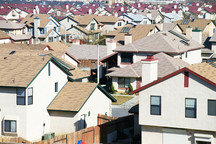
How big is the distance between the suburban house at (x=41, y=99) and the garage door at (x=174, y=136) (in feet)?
25.5

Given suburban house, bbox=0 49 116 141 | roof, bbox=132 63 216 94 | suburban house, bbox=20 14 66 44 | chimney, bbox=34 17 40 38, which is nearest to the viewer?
roof, bbox=132 63 216 94

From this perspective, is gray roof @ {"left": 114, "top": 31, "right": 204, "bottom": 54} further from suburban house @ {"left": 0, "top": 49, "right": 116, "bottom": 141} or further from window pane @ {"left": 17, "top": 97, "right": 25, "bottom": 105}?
window pane @ {"left": 17, "top": 97, "right": 25, "bottom": 105}

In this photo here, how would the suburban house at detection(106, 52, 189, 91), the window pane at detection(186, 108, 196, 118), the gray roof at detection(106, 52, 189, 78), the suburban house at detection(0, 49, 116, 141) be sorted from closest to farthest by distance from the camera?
the window pane at detection(186, 108, 196, 118)
the suburban house at detection(0, 49, 116, 141)
the gray roof at detection(106, 52, 189, 78)
the suburban house at detection(106, 52, 189, 91)

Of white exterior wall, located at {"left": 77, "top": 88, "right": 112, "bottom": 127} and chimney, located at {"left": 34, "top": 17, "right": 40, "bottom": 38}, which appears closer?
white exterior wall, located at {"left": 77, "top": 88, "right": 112, "bottom": 127}

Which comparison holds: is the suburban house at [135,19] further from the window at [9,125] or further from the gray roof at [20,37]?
the window at [9,125]

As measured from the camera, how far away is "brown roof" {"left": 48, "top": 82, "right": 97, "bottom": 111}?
120 ft

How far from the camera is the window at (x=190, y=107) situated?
1166 inches

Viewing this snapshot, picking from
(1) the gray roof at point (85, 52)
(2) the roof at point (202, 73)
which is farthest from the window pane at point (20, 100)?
(1) the gray roof at point (85, 52)

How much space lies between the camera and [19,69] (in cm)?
3681

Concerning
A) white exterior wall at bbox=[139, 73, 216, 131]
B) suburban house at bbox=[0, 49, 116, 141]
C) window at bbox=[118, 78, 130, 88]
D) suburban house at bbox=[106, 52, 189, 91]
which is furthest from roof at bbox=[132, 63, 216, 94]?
window at bbox=[118, 78, 130, 88]

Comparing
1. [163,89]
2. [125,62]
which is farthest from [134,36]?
[163,89]

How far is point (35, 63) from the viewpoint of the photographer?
37.0 metres

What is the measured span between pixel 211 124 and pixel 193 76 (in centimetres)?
280

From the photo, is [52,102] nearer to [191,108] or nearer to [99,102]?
[99,102]
